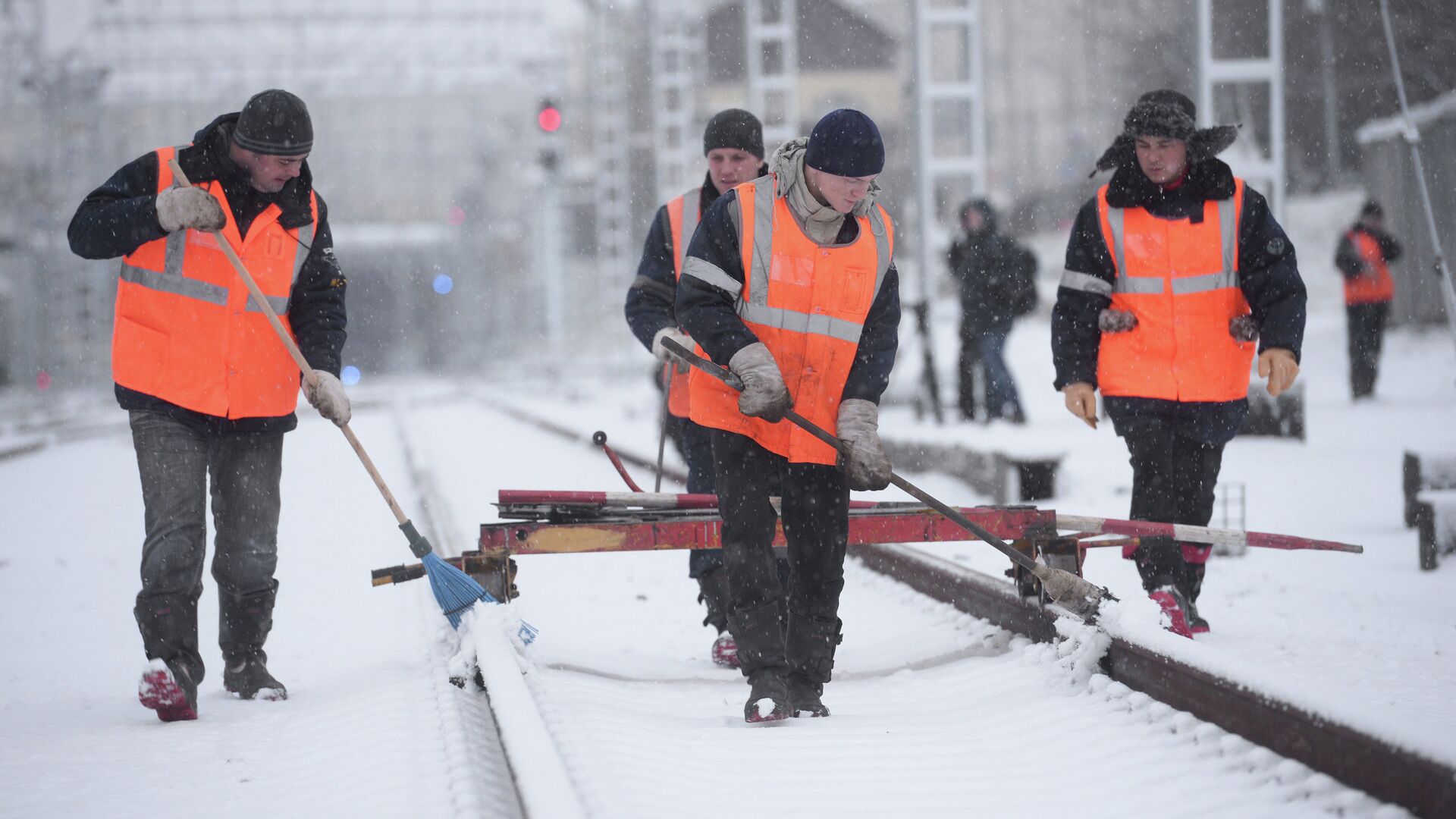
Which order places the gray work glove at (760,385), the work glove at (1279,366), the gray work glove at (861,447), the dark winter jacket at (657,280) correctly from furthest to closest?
the dark winter jacket at (657,280), the work glove at (1279,366), the gray work glove at (861,447), the gray work glove at (760,385)

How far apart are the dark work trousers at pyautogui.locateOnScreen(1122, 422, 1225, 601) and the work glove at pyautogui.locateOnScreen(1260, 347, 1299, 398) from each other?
323 millimetres

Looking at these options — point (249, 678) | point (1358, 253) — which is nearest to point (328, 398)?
point (249, 678)

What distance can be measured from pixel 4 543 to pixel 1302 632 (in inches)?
319

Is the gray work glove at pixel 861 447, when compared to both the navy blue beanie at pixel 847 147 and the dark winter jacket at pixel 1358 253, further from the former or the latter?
the dark winter jacket at pixel 1358 253

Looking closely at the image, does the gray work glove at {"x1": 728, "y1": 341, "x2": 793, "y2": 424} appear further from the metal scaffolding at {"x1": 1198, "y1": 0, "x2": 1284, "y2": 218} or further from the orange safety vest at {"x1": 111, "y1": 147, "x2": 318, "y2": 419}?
the metal scaffolding at {"x1": 1198, "y1": 0, "x2": 1284, "y2": 218}

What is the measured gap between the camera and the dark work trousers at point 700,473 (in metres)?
4.93

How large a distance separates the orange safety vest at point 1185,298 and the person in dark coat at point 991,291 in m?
6.96

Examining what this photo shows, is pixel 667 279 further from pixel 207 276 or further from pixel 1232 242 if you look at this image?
pixel 1232 242

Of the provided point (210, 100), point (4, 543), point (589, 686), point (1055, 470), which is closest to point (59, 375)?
point (210, 100)

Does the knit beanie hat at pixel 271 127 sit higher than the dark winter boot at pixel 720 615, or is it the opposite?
the knit beanie hat at pixel 271 127

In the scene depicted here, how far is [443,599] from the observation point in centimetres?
471

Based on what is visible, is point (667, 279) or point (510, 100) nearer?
point (667, 279)

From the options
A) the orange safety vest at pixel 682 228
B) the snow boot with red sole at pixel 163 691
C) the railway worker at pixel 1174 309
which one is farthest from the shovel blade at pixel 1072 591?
the snow boot with red sole at pixel 163 691

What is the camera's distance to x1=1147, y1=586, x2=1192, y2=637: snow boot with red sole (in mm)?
4754
